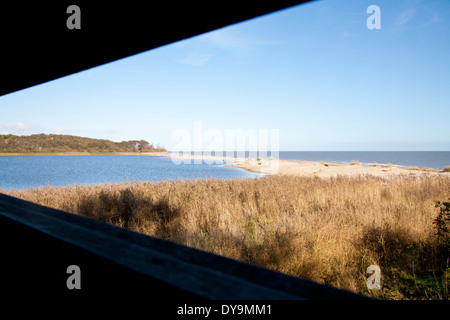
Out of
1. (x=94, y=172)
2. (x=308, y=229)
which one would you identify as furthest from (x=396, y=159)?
(x=308, y=229)

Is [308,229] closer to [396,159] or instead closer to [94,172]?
[94,172]

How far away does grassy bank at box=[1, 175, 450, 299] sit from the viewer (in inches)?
149

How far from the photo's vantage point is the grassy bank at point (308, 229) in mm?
3795

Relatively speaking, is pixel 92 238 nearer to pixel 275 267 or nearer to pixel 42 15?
pixel 42 15

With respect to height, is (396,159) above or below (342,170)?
below

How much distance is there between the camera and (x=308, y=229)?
182 inches

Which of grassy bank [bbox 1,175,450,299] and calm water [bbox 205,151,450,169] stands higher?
grassy bank [bbox 1,175,450,299]

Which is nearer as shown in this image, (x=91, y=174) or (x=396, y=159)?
(x=91, y=174)

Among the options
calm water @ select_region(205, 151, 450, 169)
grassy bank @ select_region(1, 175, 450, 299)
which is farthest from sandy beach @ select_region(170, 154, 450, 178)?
calm water @ select_region(205, 151, 450, 169)

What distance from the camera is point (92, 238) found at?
0.93 metres

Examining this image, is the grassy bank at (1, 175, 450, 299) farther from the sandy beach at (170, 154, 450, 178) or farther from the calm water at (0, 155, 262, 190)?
the sandy beach at (170, 154, 450, 178)

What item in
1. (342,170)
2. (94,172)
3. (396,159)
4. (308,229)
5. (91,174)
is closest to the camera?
(308,229)

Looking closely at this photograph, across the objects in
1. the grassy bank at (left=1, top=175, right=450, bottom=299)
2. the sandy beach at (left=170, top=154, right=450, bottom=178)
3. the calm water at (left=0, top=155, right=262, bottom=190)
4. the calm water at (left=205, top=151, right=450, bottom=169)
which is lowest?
the calm water at (left=205, top=151, right=450, bottom=169)

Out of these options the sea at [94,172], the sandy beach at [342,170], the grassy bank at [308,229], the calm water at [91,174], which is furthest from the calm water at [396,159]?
the grassy bank at [308,229]
